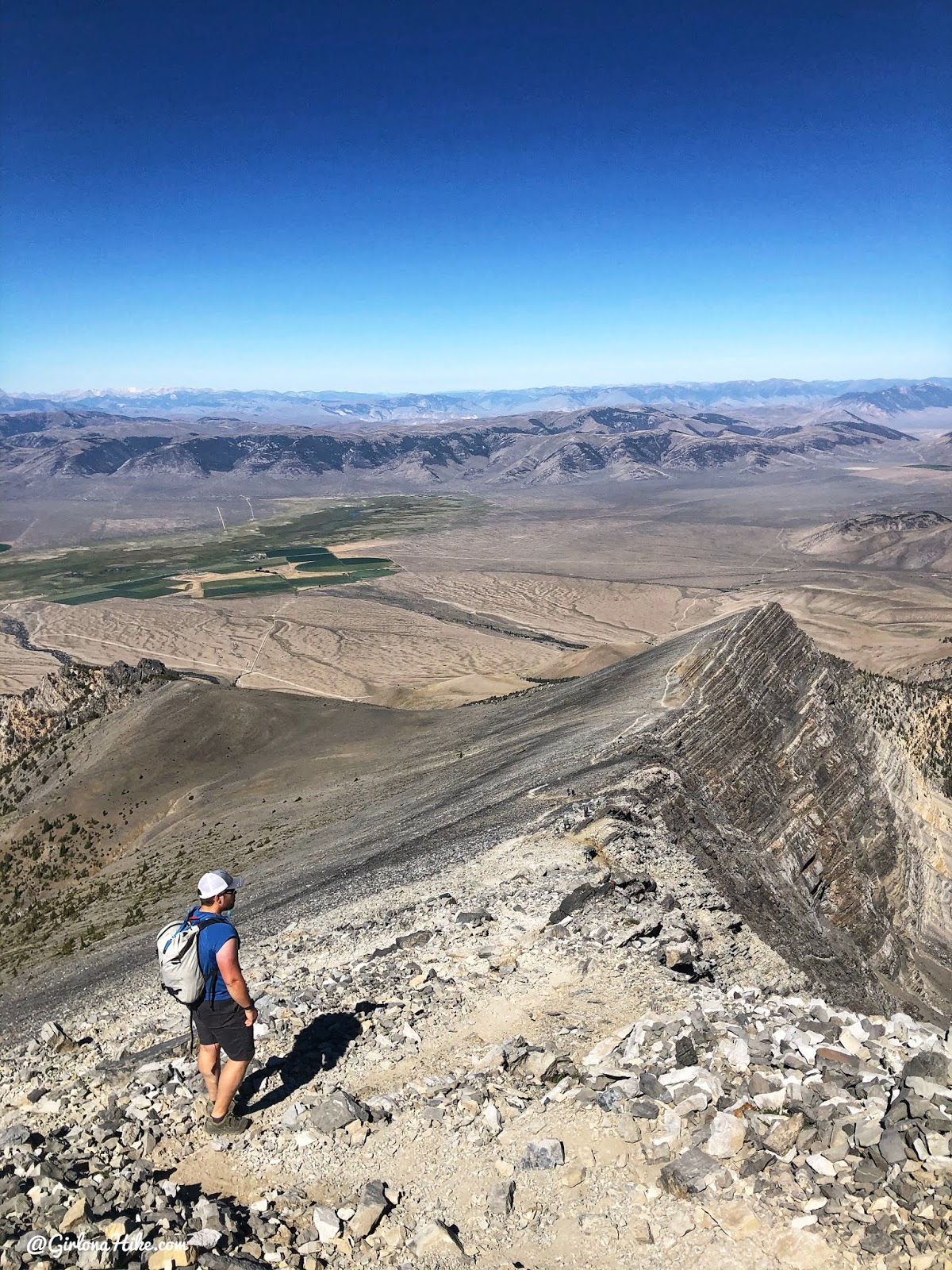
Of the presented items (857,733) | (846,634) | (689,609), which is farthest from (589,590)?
(857,733)

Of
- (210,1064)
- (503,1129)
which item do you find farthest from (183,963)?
(503,1129)

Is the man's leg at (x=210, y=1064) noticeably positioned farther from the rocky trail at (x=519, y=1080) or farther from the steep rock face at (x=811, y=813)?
the steep rock face at (x=811, y=813)

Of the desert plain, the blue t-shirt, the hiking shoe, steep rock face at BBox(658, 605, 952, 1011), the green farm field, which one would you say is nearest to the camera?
the hiking shoe

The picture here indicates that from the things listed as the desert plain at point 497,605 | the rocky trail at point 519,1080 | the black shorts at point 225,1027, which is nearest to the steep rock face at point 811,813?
the rocky trail at point 519,1080

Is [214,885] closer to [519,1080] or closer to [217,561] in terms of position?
[519,1080]

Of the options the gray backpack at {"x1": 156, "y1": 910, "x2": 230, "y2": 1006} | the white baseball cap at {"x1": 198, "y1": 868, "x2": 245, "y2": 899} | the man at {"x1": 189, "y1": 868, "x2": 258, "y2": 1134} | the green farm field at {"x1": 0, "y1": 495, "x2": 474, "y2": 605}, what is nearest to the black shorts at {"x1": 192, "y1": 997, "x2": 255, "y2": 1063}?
the man at {"x1": 189, "y1": 868, "x2": 258, "y2": 1134}

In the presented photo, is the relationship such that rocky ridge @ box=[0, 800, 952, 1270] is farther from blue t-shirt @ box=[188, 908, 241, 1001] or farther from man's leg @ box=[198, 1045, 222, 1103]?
blue t-shirt @ box=[188, 908, 241, 1001]
